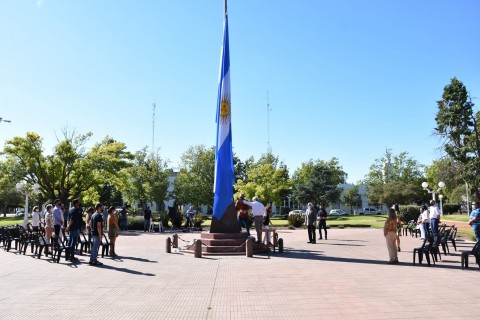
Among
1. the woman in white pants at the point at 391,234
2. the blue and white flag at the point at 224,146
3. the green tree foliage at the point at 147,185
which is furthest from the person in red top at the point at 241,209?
the green tree foliage at the point at 147,185

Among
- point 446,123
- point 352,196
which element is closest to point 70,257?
point 446,123

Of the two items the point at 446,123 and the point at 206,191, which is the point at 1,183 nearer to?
the point at 206,191

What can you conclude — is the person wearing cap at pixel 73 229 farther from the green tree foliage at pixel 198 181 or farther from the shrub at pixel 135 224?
the green tree foliage at pixel 198 181

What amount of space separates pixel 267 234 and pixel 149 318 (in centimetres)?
871

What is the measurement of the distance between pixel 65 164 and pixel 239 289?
84.4 feet

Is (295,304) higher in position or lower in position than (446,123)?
lower

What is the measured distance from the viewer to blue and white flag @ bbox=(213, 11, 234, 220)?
48.0 feet

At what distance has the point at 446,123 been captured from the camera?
4325 centimetres

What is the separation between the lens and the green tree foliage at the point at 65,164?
93.0 feet

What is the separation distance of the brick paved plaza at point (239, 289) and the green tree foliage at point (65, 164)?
736 inches

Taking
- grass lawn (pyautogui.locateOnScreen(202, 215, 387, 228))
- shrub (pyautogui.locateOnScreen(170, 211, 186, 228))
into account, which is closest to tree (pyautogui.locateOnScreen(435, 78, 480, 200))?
grass lawn (pyautogui.locateOnScreen(202, 215, 387, 228))

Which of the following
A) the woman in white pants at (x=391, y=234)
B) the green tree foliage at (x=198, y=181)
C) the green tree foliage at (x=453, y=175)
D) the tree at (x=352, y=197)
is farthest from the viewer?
the tree at (x=352, y=197)

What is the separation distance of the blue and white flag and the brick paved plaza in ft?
10.4

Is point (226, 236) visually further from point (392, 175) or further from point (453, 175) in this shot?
point (392, 175)
